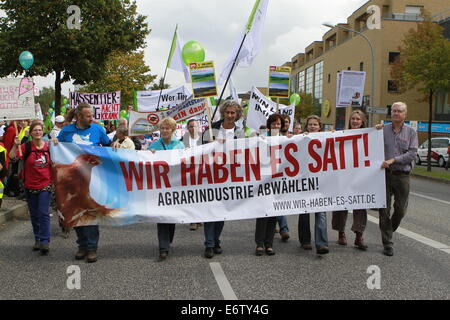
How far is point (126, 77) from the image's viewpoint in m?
41.4

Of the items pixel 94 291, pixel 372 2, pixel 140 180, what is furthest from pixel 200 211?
pixel 372 2

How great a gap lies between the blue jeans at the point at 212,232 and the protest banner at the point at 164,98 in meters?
8.50

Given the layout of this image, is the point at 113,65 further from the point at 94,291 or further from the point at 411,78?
the point at 94,291

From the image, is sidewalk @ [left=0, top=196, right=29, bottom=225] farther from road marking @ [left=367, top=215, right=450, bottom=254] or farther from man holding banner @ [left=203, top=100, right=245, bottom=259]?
road marking @ [left=367, top=215, right=450, bottom=254]

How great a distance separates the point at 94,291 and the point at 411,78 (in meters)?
21.1

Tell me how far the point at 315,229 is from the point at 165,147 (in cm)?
218

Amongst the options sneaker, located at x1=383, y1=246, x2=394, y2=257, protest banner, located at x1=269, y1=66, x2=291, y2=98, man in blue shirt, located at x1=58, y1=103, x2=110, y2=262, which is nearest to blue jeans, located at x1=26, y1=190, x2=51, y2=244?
man in blue shirt, located at x1=58, y1=103, x2=110, y2=262

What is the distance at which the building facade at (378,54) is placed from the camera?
140 feet

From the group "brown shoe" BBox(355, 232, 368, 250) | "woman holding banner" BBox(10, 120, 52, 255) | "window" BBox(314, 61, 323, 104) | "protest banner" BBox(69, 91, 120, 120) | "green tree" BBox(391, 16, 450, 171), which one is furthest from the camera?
"window" BBox(314, 61, 323, 104)

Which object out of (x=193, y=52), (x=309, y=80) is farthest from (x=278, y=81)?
(x=309, y=80)

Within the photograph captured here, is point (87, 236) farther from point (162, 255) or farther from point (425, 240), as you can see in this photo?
point (425, 240)

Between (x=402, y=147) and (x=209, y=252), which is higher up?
(x=402, y=147)

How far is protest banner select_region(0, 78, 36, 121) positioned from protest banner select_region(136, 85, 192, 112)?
5663 millimetres

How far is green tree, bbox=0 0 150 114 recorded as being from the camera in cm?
1897
